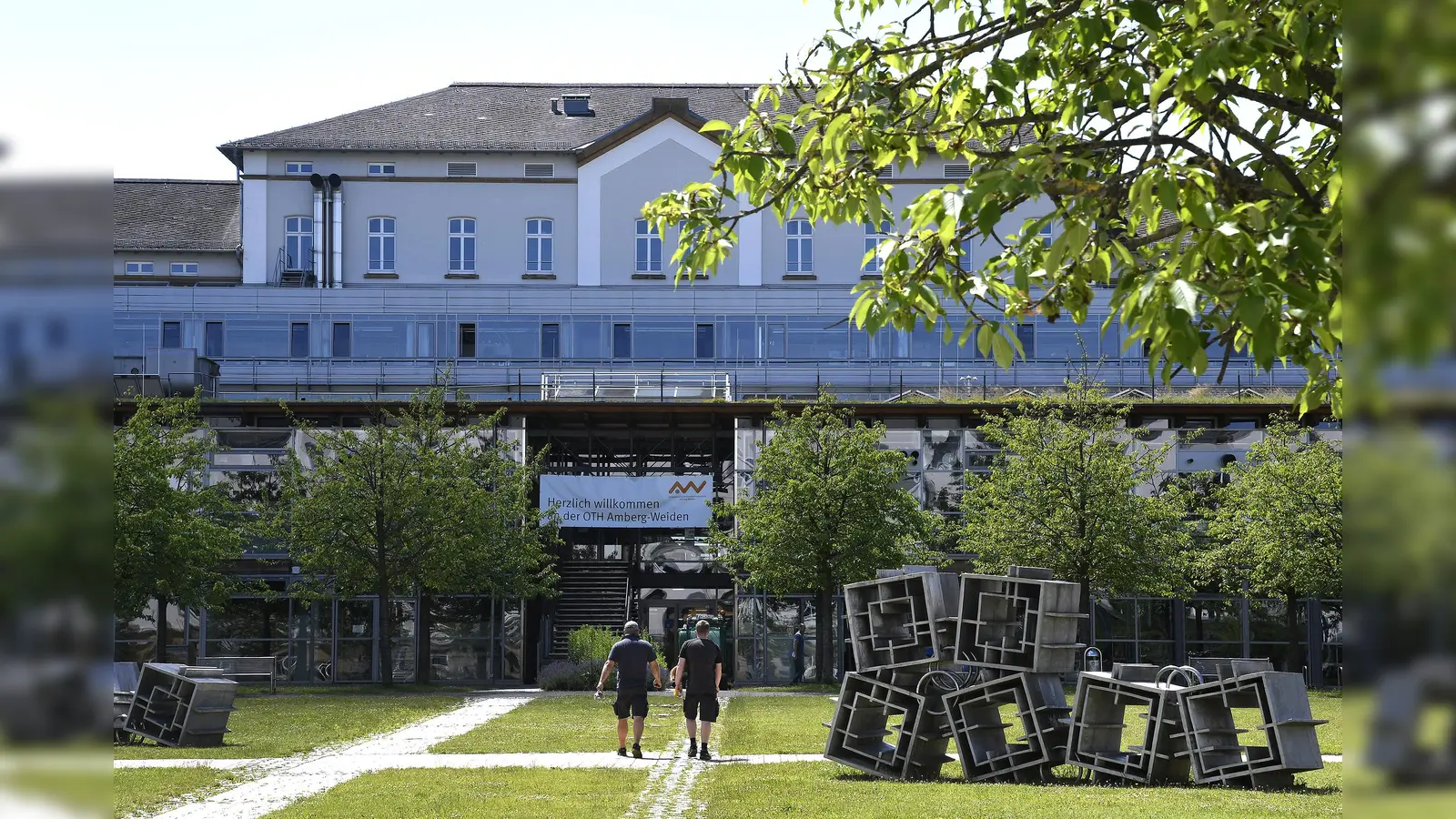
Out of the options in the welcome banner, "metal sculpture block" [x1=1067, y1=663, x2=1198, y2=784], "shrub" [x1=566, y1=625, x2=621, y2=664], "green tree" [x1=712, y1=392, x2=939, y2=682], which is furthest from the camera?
the welcome banner

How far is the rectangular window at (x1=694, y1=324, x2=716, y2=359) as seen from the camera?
156 feet

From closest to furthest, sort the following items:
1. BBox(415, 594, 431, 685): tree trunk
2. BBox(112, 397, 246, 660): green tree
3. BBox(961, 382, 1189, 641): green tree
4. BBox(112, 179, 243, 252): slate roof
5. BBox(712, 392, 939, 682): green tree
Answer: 1. BBox(112, 397, 246, 660): green tree
2. BBox(712, 392, 939, 682): green tree
3. BBox(961, 382, 1189, 641): green tree
4. BBox(415, 594, 431, 685): tree trunk
5. BBox(112, 179, 243, 252): slate roof

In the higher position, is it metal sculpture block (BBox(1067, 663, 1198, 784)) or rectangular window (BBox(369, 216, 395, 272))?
rectangular window (BBox(369, 216, 395, 272))

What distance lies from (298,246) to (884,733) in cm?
4269

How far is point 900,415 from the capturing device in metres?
42.4

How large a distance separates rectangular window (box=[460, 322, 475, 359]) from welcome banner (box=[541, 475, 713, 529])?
10.5 meters

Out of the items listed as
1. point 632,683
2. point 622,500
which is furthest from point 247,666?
point 632,683

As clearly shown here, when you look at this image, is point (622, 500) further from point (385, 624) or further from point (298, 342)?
point (298, 342)

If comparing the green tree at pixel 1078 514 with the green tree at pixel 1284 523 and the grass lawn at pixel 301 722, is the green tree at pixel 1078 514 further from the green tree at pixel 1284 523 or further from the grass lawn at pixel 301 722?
the grass lawn at pixel 301 722

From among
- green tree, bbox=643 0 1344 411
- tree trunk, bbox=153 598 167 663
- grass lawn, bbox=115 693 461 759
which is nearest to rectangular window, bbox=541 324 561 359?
tree trunk, bbox=153 598 167 663

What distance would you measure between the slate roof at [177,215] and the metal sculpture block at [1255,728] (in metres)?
49.8

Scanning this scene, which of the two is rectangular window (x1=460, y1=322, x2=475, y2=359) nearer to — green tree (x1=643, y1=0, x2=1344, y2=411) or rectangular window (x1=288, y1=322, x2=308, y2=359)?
rectangular window (x1=288, y1=322, x2=308, y2=359)
